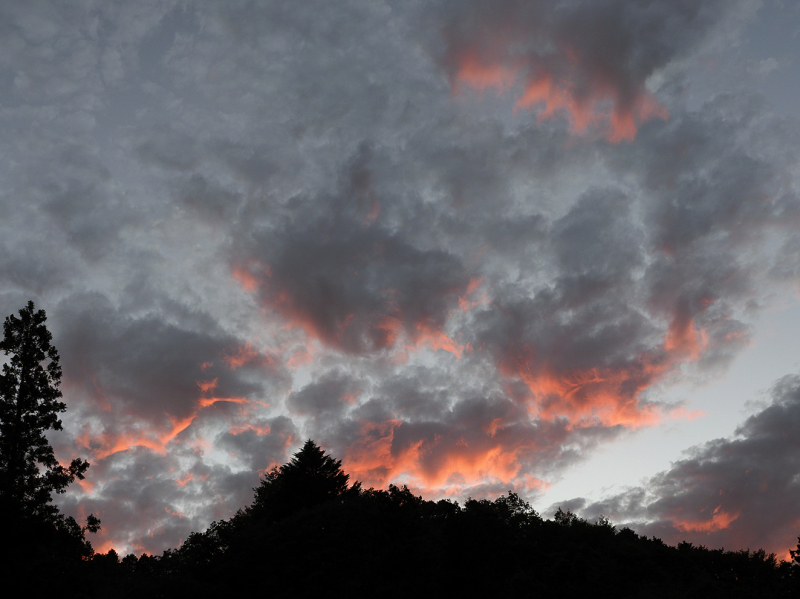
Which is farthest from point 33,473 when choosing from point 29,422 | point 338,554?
point 338,554

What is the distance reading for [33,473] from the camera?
42.5 metres

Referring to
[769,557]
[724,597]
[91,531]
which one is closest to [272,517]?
[91,531]

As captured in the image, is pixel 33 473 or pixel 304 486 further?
pixel 304 486

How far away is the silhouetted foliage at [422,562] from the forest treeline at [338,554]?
0.09 metres

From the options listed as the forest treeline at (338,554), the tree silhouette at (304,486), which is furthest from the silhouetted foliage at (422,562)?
the tree silhouette at (304,486)

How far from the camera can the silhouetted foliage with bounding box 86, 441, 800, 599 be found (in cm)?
3616

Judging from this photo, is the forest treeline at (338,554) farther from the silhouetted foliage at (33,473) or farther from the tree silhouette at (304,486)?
the tree silhouette at (304,486)

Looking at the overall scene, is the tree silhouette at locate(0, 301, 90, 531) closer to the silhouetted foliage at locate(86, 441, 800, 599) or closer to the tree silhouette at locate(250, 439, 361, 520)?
the silhouetted foliage at locate(86, 441, 800, 599)

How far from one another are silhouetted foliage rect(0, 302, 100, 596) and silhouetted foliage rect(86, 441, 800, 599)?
374cm

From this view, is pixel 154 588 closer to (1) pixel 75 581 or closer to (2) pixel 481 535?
(1) pixel 75 581

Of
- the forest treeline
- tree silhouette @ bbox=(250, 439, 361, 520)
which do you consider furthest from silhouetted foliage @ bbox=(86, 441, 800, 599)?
tree silhouette @ bbox=(250, 439, 361, 520)

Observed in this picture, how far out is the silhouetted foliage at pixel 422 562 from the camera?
36156 millimetres

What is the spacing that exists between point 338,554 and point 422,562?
18.6 feet

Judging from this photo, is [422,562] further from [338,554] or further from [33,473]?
[33,473]
